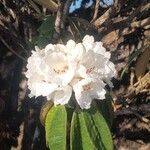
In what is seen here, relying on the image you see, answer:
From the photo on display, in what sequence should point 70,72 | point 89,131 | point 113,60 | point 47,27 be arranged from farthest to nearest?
point 113,60 → point 47,27 → point 89,131 → point 70,72

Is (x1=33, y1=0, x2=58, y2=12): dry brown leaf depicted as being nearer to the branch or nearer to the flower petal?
the branch

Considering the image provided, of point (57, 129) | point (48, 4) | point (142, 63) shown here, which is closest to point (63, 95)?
point (57, 129)

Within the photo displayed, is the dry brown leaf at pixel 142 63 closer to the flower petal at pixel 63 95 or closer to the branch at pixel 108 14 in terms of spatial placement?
the branch at pixel 108 14

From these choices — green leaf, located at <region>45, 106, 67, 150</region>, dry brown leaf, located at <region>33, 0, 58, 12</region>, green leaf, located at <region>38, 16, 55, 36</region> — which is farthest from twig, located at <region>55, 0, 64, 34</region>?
green leaf, located at <region>45, 106, 67, 150</region>

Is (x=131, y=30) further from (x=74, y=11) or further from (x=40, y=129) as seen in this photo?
(x=40, y=129)

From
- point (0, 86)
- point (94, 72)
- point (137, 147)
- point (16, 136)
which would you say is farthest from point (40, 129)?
point (94, 72)

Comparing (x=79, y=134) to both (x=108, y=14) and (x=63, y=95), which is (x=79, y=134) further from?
(x=108, y=14)
